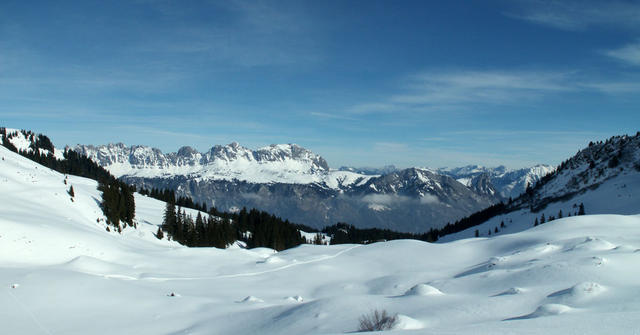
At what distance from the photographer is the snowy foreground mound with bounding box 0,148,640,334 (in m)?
13.6

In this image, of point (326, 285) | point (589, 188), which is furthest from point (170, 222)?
point (589, 188)

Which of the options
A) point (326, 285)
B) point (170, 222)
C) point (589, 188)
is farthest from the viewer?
point (589, 188)

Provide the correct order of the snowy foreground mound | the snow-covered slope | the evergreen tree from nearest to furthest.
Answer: the snowy foreground mound, the evergreen tree, the snow-covered slope

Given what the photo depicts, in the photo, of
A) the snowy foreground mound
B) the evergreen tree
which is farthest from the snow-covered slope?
the evergreen tree

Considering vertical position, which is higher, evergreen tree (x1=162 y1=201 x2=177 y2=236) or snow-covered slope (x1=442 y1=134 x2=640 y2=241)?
snow-covered slope (x1=442 y1=134 x2=640 y2=241)

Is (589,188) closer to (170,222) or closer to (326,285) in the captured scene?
(326,285)

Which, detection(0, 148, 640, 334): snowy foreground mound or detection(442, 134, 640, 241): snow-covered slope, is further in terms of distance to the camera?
detection(442, 134, 640, 241): snow-covered slope

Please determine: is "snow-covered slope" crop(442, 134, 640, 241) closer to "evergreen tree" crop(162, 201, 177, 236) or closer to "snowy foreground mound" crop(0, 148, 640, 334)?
"snowy foreground mound" crop(0, 148, 640, 334)

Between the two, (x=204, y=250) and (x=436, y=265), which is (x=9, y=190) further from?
(x=436, y=265)

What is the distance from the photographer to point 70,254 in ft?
133

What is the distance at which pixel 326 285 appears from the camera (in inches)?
1150

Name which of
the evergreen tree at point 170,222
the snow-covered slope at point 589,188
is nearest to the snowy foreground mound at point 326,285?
the evergreen tree at point 170,222

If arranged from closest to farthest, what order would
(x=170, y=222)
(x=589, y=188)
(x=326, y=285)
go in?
(x=326, y=285) → (x=170, y=222) → (x=589, y=188)

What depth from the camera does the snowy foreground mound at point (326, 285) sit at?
44.5 ft
